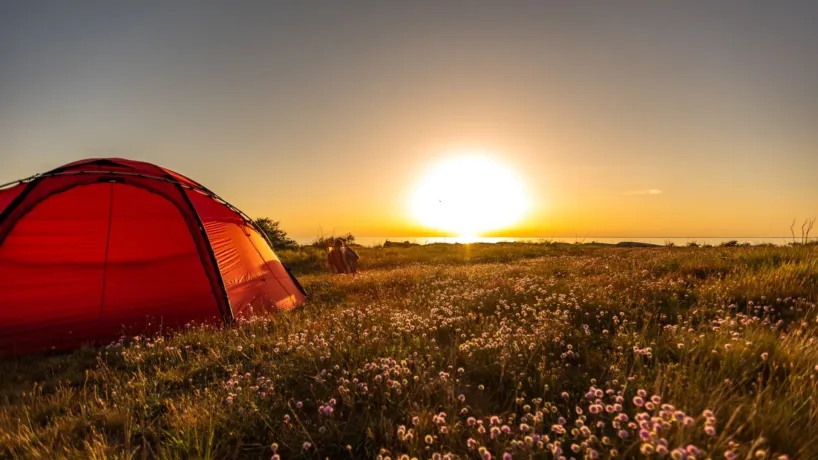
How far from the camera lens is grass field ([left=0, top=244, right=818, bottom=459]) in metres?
2.74

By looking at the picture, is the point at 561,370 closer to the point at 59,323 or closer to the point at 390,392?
the point at 390,392

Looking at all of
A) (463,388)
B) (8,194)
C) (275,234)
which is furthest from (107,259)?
(275,234)

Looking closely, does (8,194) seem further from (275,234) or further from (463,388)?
(275,234)

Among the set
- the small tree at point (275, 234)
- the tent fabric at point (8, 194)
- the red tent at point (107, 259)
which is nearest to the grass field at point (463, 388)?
the red tent at point (107, 259)

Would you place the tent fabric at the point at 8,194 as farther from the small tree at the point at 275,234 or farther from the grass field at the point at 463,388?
the small tree at the point at 275,234

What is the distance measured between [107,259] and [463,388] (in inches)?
298

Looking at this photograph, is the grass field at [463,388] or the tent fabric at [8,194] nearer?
the grass field at [463,388]

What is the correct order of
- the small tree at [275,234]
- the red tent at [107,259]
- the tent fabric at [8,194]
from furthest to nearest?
1. the small tree at [275,234]
2. the tent fabric at [8,194]
3. the red tent at [107,259]

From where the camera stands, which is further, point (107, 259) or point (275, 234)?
point (275, 234)

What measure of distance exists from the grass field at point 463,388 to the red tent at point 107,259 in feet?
3.02

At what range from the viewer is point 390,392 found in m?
3.79

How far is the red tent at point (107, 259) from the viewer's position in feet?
23.9

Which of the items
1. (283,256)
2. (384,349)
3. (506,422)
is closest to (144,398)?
(384,349)

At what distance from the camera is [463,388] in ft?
13.4
